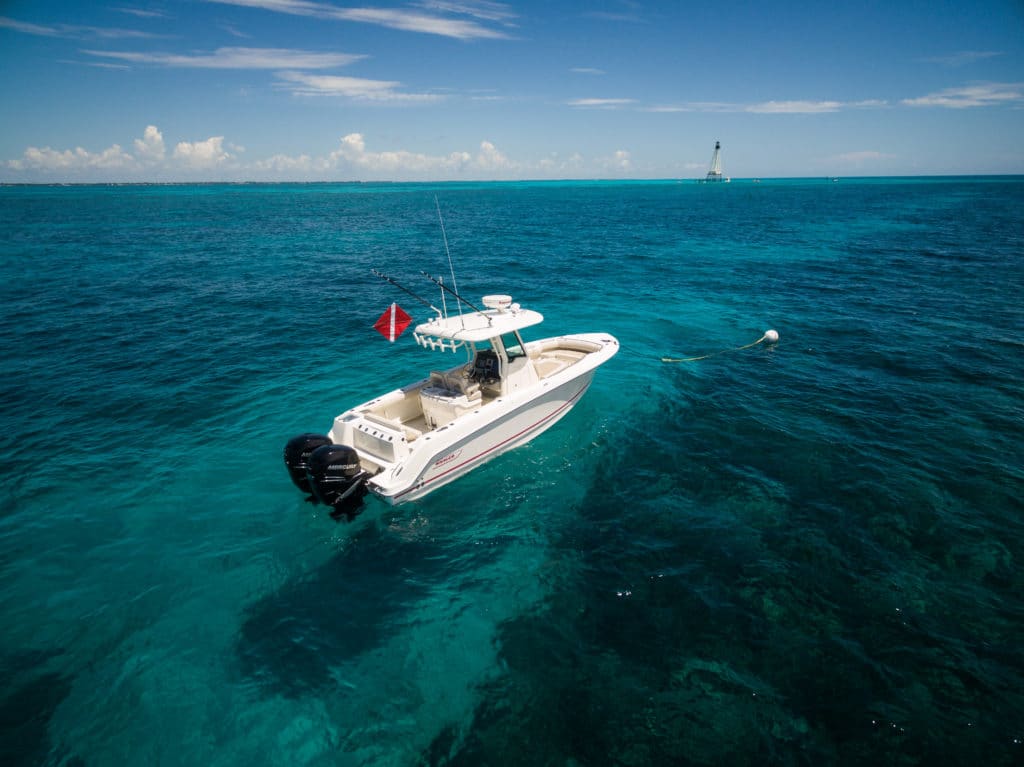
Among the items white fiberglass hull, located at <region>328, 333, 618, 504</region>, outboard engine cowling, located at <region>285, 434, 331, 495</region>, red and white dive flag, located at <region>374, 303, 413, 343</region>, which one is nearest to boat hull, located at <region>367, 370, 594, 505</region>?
white fiberglass hull, located at <region>328, 333, 618, 504</region>

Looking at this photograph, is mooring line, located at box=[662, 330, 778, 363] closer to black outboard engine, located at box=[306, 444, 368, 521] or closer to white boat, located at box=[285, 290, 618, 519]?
white boat, located at box=[285, 290, 618, 519]

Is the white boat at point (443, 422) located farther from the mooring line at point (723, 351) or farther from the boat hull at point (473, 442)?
the mooring line at point (723, 351)

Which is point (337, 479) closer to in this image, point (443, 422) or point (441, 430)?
point (441, 430)

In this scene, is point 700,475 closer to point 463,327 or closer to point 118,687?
point 463,327

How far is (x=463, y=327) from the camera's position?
1208 centimetres

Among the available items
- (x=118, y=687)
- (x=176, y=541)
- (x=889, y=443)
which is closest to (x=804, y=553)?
(x=889, y=443)

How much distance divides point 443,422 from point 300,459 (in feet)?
11.4

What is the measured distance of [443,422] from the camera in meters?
11.8

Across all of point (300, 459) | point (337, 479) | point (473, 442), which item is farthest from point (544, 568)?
point (300, 459)

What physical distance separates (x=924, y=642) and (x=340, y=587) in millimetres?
10370

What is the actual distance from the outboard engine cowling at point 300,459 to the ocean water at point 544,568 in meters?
1.22

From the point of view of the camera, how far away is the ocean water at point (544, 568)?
669 cm

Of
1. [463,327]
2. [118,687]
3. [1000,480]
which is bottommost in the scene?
[118,687]

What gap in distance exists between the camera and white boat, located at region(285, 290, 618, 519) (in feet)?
31.9
